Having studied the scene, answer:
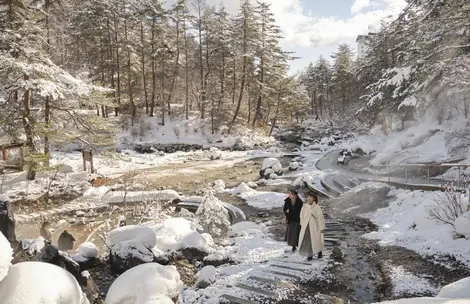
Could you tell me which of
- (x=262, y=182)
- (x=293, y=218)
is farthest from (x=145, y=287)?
(x=262, y=182)

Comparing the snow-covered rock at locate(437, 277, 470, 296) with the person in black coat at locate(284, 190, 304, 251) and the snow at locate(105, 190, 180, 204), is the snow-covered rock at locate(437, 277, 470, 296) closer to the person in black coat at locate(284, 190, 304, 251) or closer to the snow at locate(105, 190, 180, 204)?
the person in black coat at locate(284, 190, 304, 251)

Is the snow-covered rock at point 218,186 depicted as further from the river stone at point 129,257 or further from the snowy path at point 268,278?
the snowy path at point 268,278

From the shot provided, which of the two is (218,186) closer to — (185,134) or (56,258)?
(56,258)

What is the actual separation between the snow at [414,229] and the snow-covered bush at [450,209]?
20 cm

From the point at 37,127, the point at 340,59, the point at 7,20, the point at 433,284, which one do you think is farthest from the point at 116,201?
the point at 340,59

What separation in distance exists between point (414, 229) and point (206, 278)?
6.23m

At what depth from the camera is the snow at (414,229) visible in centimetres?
791

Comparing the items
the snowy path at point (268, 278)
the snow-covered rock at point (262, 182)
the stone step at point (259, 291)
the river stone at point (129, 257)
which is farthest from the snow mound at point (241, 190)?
the stone step at point (259, 291)

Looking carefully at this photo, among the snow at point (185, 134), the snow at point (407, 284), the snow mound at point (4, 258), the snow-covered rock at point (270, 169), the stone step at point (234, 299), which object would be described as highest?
the snow at point (185, 134)

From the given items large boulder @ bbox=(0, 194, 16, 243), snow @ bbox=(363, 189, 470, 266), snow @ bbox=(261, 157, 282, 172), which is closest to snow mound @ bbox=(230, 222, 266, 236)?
snow @ bbox=(363, 189, 470, 266)

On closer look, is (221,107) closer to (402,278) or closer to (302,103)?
(302,103)

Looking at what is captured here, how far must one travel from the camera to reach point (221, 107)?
40.7 meters

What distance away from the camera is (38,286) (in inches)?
156

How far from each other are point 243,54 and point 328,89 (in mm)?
34611
